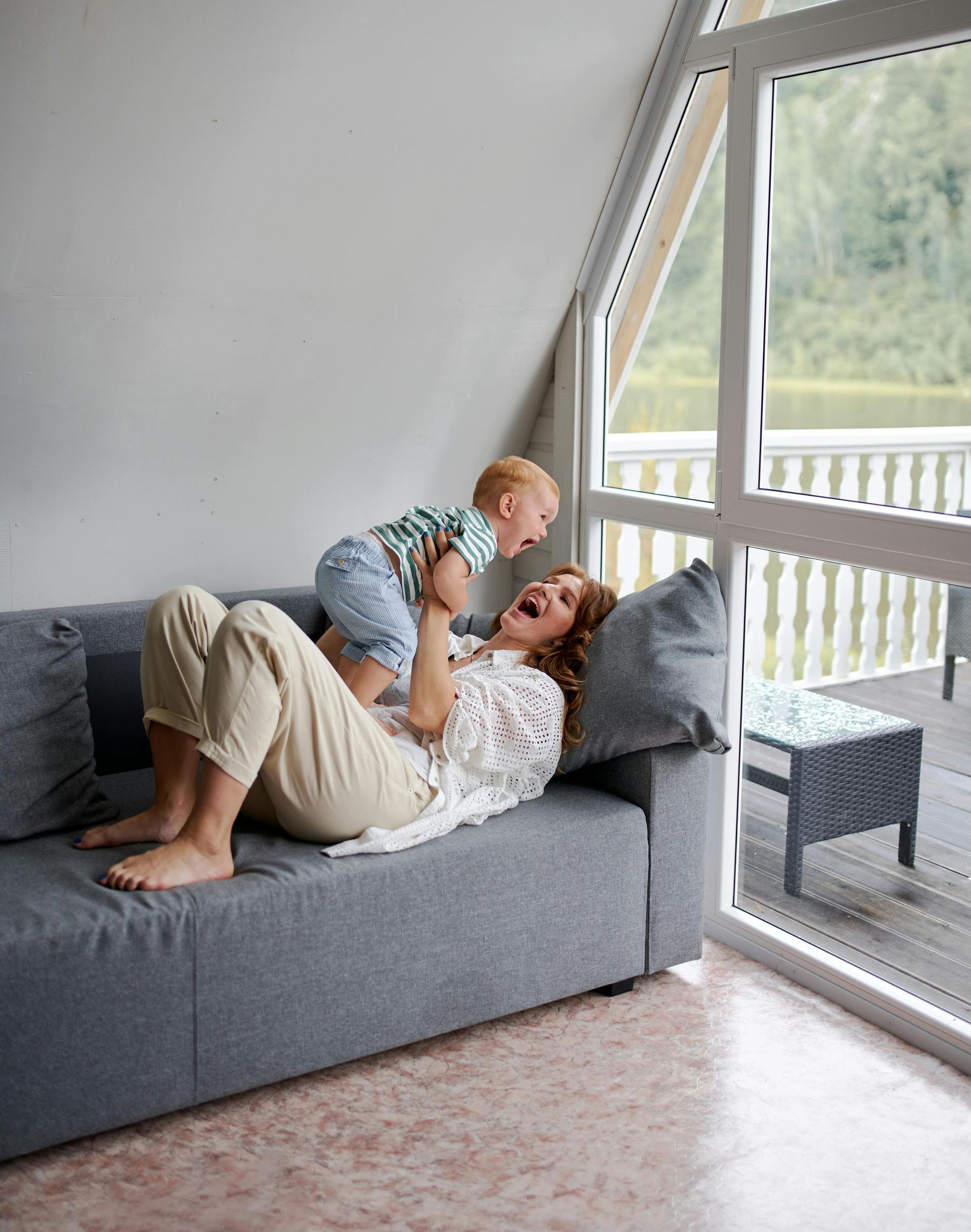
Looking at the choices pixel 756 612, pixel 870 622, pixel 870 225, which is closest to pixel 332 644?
pixel 756 612

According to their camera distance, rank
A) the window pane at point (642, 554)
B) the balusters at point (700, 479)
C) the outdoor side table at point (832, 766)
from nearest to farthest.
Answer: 1. the outdoor side table at point (832, 766)
2. the balusters at point (700, 479)
3. the window pane at point (642, 554)

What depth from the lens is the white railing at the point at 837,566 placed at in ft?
7.60

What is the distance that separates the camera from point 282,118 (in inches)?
96.9

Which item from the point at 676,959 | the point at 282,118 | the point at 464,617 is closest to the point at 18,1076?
the point at 676,959

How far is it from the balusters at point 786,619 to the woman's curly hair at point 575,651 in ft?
1.24

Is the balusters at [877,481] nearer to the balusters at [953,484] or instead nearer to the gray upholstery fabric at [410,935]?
the balusters at [953,484]

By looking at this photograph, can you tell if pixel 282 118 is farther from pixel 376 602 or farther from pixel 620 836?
pixel 620 836

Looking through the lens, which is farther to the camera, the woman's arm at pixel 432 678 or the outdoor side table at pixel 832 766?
the outdoor side table at pixel 832 766

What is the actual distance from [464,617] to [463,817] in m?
0.93

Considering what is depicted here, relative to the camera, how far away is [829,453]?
254 cm

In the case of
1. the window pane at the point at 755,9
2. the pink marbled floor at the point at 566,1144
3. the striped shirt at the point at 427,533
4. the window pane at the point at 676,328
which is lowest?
the pink marbled floor at the point at 566,1144

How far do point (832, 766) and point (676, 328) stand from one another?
3.74 ft

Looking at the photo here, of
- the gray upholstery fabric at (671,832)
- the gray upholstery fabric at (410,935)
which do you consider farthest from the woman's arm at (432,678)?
the gray upholstery fabric at (671,832)

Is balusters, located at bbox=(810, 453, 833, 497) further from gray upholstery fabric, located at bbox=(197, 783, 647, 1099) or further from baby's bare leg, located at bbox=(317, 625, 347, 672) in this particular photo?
baby's bare leg, located at bbox=(317, 625, 347, 672)
